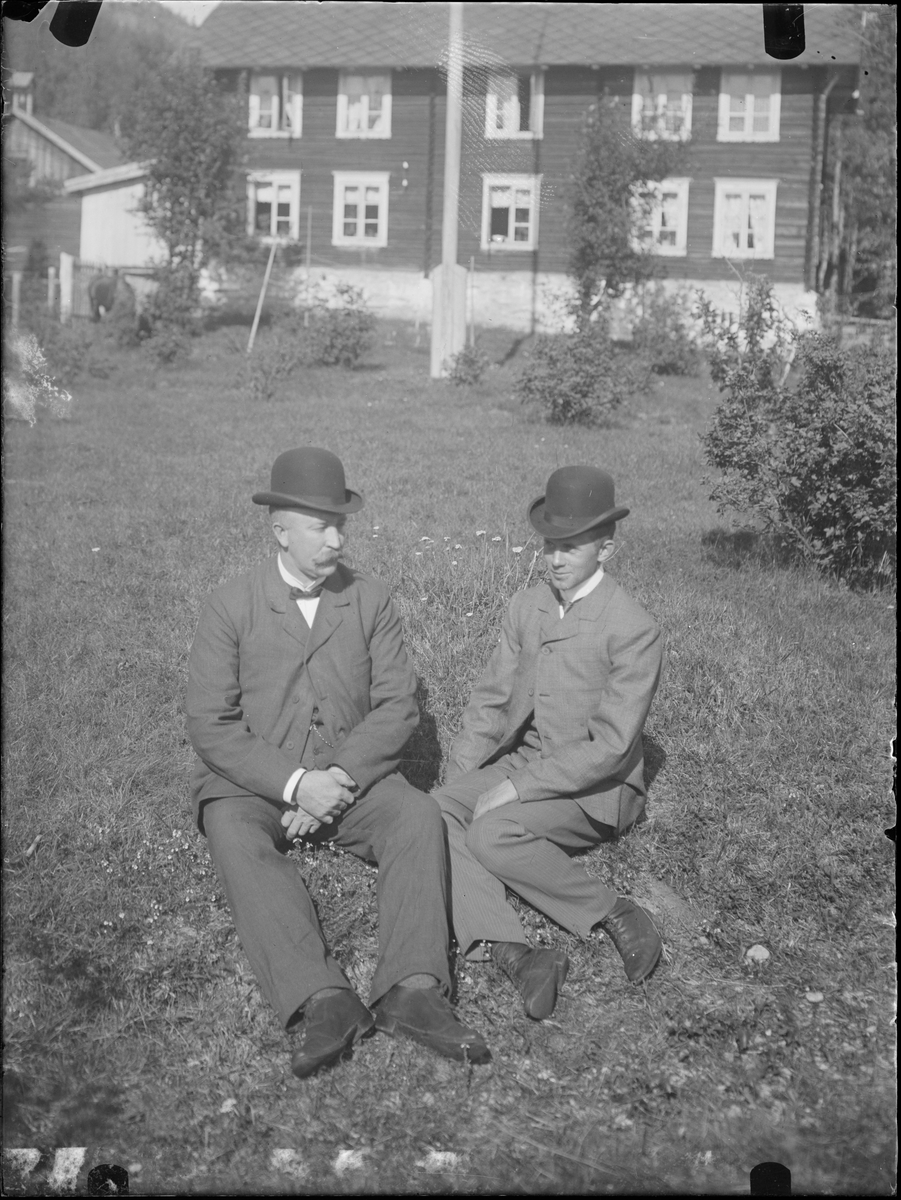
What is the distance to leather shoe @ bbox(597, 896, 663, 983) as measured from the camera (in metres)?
3.91

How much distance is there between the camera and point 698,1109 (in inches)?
131

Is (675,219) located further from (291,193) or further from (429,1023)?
(429,1023)

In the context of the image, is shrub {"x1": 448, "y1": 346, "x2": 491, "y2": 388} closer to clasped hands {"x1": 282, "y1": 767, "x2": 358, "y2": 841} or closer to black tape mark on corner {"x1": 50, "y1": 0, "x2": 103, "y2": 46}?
clasped hands {"x1": 282, "y1": 767, "x2": 358, "y2": 841}

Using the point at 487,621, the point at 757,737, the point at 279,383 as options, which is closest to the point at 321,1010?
the point at 757,737

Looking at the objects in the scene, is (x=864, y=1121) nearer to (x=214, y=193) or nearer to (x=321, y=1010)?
(x=321, y=1010)

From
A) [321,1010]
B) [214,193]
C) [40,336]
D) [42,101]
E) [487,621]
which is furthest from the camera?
[42,101]

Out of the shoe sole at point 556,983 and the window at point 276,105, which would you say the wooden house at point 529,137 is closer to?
the window at point 276,105

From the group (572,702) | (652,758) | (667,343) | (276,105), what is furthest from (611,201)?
(572,702)

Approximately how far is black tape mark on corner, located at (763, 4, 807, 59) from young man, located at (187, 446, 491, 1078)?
2002mm

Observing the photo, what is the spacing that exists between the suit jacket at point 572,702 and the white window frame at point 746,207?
28015mm

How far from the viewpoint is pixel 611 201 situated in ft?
80.5

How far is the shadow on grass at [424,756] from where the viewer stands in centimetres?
513

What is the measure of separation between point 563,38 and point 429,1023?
Result: 93.7 feet

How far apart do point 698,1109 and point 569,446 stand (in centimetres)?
958
